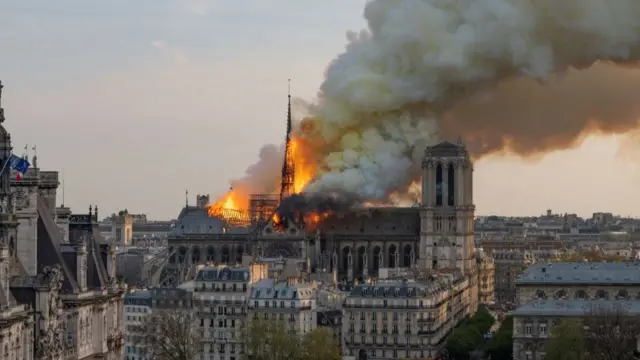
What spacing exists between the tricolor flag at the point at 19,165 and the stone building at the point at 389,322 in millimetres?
50021

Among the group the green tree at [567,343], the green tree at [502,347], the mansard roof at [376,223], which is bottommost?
the green tree at [502,347]

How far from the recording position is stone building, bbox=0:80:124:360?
154ft

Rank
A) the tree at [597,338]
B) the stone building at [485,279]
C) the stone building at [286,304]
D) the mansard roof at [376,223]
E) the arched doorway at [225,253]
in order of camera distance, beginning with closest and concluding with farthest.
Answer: the tree at [597,338], the stone building at [286,304], the arched doorway at [225,253], the mansard roof at [376,223], the stone building at [485,279]

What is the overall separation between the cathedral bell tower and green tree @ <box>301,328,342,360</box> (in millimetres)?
50294

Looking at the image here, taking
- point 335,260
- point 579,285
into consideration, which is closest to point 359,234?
point 335,260

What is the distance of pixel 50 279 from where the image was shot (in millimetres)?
48875

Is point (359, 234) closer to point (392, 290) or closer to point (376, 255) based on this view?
point (376, 255)

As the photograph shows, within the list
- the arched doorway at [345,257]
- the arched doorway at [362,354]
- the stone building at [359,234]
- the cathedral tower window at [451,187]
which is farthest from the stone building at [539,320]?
the arched doorway at [345,257]

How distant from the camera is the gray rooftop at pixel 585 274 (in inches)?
4053

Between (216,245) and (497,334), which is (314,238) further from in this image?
(497,334)

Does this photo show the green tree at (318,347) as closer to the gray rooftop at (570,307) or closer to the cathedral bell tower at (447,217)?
the gray rooftop at (570,307)

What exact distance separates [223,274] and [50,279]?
5379 centimetres

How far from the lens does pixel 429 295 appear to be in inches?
4058

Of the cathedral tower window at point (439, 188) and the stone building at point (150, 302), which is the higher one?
the cathedral tower window at point (439, 188)
